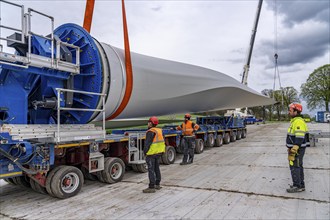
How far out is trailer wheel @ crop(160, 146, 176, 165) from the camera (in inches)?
360

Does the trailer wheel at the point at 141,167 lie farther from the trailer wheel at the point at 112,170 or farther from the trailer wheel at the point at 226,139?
the trailer wheel at the point at 226,139

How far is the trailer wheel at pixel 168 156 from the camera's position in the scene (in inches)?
360

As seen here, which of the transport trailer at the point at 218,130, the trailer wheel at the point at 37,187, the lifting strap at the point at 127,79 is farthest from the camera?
the transport trailer at the point at 218,130

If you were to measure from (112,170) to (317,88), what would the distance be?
55414 millimetres

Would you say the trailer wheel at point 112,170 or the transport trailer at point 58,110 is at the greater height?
the transport trailer at point 58,110

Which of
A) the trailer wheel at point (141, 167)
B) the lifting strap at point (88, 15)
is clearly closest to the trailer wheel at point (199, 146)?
the trailer wheel at point (141, 167)

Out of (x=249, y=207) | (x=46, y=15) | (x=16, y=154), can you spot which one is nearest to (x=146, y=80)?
(x=46, y=15)

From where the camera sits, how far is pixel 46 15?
562cm

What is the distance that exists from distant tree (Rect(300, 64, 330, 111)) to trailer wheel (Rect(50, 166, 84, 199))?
55.5 m

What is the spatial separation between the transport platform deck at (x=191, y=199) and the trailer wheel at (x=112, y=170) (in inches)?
7.4

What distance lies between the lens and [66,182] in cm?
560

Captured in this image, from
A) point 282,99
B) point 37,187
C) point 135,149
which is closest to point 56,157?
point 37,187

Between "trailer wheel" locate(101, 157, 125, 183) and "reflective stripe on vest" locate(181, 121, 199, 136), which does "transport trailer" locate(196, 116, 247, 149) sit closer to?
"reflective stripe on vest" locate(181, 121, 199, 136)

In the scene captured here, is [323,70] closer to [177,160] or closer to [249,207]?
[177,160]
